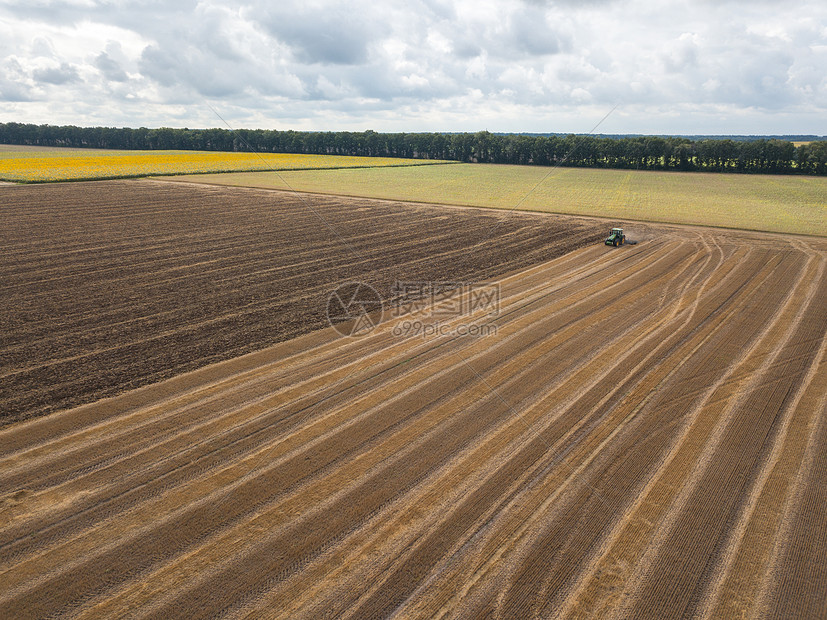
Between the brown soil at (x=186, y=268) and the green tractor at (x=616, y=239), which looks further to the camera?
the green tractor at (x=616, y=239)

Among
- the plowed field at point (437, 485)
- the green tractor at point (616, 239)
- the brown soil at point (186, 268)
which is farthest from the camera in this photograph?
the green tractor at point (616, 239)

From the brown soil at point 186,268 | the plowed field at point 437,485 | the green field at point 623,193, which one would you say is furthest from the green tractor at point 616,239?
the plowed field at point 437,485

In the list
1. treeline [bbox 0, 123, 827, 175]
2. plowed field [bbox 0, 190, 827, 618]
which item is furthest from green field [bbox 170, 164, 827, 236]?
plowed field [bbox 0, 190, 827, 618]

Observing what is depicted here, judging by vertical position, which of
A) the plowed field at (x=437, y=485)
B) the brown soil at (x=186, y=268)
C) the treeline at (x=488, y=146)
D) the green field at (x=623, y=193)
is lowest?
the plowed field at (x=437, y=485)

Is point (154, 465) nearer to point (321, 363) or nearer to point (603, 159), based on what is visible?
point (321, 363)

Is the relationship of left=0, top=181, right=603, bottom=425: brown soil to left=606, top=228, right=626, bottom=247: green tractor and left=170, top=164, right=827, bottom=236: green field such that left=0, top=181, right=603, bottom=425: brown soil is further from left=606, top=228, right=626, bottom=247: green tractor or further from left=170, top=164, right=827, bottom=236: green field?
left=170, top=164, right=827, bottom=236: green field

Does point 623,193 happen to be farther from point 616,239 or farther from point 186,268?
point 186,268

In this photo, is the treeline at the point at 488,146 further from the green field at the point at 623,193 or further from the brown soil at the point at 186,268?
the brown soil at the point at 186,268
